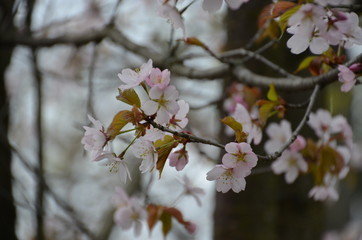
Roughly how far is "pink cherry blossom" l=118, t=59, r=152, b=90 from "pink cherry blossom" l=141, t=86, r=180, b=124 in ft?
0.16

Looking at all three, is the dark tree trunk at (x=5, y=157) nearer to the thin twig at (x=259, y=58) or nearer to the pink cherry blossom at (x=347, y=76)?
the thin twig at (x=259, y=58)

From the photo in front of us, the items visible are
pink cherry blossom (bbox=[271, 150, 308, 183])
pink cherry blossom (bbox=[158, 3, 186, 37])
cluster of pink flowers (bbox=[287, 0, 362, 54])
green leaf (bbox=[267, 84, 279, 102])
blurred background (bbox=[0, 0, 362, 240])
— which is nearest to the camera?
cluster of pink flowers (bbox=[287, 0, 362, 54])

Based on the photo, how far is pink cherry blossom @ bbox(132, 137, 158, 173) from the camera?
2.54 feet

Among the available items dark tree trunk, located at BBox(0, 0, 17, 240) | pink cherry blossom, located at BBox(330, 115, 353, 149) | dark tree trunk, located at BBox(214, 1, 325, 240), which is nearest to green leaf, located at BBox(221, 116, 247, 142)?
pink cherry blossom, located at BBox(330, 115, 353, 149)

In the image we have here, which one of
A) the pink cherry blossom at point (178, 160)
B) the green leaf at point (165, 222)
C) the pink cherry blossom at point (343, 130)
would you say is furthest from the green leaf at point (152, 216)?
the pink cherry blossom at point (343, 130)

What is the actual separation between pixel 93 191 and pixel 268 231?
3.36 m

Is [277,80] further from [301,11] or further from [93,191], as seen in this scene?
[93,191]

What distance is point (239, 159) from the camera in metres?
0.79

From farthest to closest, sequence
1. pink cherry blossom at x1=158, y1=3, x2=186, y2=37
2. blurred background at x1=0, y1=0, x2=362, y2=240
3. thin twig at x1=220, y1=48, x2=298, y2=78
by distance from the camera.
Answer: blurred background at x1=0, y1=0, x2=362, y2=240 < thin twig at x1=220, y1=48, x2=298, y2=78 < pink cherry blossom at x1=158, y1=3, x2=186, y2=37

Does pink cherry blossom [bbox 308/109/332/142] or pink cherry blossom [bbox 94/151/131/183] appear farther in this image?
pink cherry blossom [bbox 308/109/332/142]

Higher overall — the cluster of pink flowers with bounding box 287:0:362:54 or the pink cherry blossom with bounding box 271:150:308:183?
the cluster of pink flowers with bounding box 287:0:362:54

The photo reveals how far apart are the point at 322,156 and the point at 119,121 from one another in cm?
65

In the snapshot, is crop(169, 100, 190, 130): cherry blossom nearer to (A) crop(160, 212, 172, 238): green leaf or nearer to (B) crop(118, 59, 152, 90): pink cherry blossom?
(B) crop(118, 59, 152, 90): pink cherry blossom

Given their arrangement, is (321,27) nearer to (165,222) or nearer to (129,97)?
(129,97)
